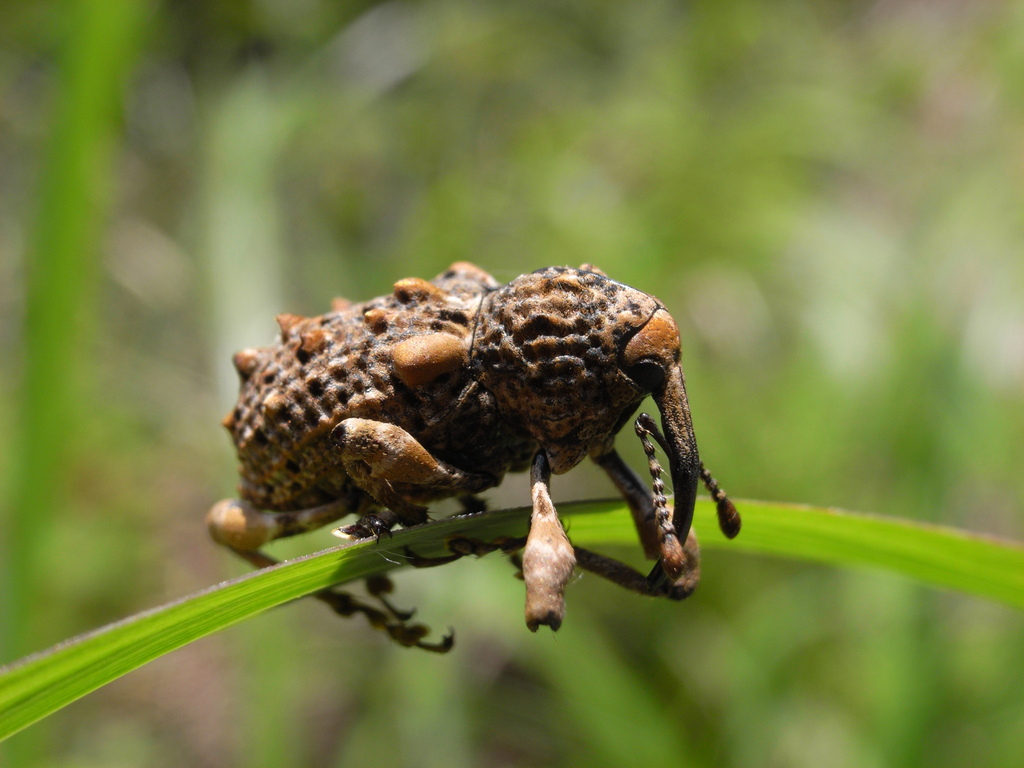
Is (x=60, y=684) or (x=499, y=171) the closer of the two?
(x=60, y=684)

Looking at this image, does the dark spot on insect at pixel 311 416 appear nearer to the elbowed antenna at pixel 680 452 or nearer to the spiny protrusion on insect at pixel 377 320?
the spiny protrusion on insect at pixel 377 320

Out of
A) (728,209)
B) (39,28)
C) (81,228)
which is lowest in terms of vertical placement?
(728,209)

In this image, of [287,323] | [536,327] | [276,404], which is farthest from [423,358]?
[287,323]

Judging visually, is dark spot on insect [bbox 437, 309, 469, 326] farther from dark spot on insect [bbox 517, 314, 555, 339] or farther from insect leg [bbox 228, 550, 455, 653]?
insect leg [bbox 228, 550, 455, 653]

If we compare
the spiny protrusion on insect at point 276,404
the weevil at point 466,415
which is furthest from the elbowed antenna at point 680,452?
the spiny protrusion on insect at point 276,404

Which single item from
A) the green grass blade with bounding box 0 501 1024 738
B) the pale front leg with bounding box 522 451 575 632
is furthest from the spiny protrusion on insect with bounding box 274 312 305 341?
the pale front leg with bounding box 522 451 575 632

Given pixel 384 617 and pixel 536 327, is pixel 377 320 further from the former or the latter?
pixel 384 617

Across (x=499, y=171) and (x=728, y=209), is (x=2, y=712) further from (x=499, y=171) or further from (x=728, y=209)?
(x=499, y=171)

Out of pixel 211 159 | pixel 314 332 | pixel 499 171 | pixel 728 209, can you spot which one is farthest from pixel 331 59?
pixel 314 332

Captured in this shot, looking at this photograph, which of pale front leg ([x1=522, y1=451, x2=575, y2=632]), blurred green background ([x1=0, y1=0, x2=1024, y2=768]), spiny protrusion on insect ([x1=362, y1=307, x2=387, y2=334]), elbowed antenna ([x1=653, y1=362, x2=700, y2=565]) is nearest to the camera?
pale front leg ([x1=522, y1=451, x2=575, y2=632])
